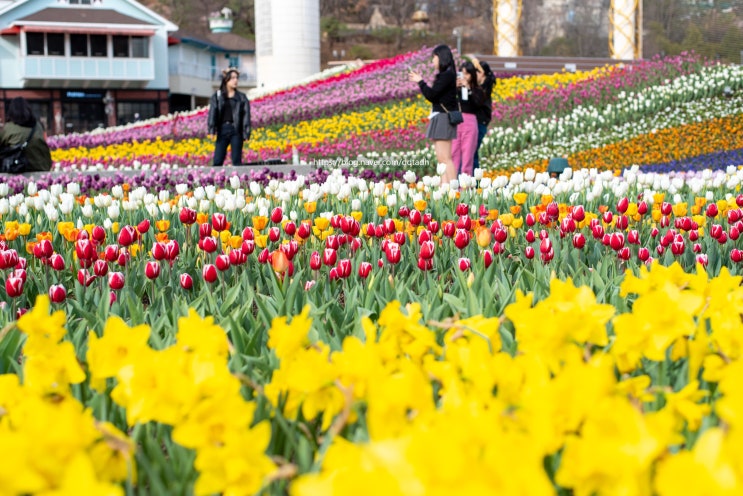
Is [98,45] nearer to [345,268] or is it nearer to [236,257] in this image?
[236,257]

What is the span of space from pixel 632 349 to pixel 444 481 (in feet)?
2.90

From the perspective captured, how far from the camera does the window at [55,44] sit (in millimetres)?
43281

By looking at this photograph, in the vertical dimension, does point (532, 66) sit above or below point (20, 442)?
above

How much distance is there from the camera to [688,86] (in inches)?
746

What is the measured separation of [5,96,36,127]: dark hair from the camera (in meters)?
11.3

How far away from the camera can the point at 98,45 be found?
44.7 meters

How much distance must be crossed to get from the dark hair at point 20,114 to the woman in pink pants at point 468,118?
215 inches

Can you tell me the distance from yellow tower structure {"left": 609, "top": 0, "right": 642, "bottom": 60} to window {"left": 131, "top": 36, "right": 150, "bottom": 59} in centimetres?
2485

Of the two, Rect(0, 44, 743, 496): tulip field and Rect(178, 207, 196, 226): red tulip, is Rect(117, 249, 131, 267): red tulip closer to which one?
Rect(0, 44, 743, 496): tulip field

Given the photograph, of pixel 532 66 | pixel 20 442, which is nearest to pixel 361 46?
pixel 532 66

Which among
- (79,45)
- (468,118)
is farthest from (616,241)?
(79,45)

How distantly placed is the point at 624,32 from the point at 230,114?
2128cm

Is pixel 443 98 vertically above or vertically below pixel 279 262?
above

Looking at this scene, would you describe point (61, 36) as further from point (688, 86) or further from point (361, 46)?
point (688, 86)
